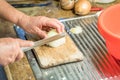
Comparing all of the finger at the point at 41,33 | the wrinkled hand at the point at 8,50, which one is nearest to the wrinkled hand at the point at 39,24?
the finger at the point at 41,33

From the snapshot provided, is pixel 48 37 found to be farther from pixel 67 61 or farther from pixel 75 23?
pixel 75 23

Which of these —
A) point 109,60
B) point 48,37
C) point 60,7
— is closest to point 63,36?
point 48,37

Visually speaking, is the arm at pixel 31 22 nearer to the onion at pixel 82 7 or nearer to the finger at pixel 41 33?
the finger at pixel 41 33

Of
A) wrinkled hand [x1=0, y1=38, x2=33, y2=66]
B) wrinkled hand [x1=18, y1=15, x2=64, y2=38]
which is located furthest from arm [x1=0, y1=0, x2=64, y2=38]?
wrinkled hand [x1=0, y1=38, x2=33, y2=66]

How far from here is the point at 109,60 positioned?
2.61 ft

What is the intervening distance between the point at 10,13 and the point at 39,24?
118 millimetres

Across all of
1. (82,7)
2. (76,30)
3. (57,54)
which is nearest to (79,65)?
(57,54)

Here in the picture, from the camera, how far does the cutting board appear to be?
0.77 metres

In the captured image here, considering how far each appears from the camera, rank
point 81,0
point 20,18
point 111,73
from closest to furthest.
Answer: point 111,73, point 20,18, point 81,0

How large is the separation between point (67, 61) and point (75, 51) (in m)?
0.05

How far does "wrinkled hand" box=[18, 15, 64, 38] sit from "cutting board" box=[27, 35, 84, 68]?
0.05m

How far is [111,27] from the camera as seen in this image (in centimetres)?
78

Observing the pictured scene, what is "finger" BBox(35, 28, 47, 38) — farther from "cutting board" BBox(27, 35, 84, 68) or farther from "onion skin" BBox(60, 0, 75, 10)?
"onion skin" BBox(60, 0, 75, 10)

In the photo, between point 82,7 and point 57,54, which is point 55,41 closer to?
point 57,54
